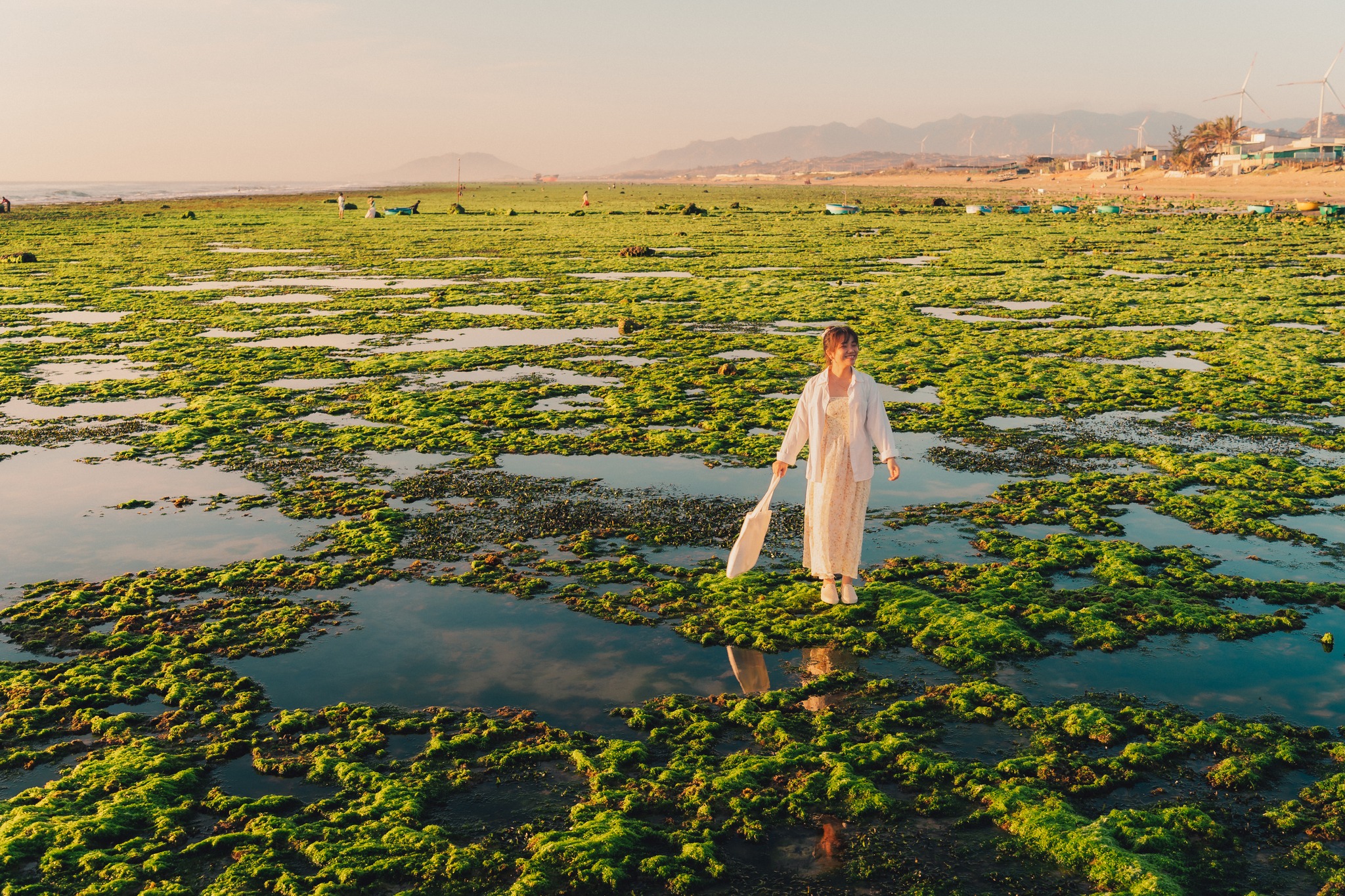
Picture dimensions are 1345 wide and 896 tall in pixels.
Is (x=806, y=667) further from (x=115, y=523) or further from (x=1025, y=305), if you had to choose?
(x=1025, y=305)

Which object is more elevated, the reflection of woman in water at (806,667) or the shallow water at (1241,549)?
the shallow water at (1241,549)

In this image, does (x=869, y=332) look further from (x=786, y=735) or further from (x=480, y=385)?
(x=786, y=735)

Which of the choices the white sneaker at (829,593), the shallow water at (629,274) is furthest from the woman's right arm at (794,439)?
the shallow water at (629,274)

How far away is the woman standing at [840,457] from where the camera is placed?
7.29 metres

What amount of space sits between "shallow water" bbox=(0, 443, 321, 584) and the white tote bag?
4158 mm

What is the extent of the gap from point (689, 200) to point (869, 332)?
69.8 metres

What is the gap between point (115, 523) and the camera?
361 inches

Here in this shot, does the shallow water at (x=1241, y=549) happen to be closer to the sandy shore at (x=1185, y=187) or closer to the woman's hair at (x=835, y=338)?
the woman's hair at (x=835, y=338)

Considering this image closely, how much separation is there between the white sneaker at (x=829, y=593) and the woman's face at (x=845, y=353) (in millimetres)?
1699

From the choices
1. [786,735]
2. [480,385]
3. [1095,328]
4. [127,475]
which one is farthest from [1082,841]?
[1095,328]

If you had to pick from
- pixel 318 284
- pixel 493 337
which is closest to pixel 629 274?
pixel 318 284

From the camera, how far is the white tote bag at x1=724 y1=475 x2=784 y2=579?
7.44 meters

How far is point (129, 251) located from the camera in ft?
121

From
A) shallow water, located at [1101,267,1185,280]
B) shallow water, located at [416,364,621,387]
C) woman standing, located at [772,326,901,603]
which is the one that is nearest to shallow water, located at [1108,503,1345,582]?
woman standing, located at [772,326,901,603]
